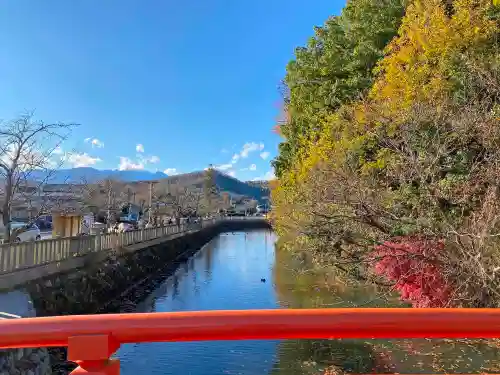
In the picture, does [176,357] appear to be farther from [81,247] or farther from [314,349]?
[81,247]

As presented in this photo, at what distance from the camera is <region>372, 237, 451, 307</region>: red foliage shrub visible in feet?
36.2

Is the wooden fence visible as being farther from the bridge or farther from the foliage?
the foliage

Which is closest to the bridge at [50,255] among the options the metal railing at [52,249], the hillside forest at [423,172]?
the metal railing at [52,249]

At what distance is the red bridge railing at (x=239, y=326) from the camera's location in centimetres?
184

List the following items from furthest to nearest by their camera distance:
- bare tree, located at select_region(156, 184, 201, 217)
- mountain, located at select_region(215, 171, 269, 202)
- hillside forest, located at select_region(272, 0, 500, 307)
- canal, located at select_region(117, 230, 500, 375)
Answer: mountain, located at select_region(215, 171, 269, 202)
bare tree, located at select_region(156, 184, 201, 217)
hillside forest, located at select_region(272, 0, 500, 307)
canal, located at select_region(117, 230, 500, 375)

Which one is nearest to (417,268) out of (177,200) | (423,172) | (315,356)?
(423,172)

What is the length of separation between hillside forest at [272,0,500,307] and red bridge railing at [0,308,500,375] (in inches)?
305

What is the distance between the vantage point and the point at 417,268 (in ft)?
37.9

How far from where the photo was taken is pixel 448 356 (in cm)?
1010

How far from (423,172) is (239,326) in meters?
10.2

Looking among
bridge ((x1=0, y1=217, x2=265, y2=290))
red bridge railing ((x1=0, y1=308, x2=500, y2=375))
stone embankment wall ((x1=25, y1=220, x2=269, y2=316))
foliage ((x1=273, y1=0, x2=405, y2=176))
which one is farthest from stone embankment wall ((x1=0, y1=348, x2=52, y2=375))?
foliage ((x1=273, y1=0, x2=405, y2=176))

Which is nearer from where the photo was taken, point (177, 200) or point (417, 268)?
point (417, 268)

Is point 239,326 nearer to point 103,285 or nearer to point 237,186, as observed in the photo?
point 103,285

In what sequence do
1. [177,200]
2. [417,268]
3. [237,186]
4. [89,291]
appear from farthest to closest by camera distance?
1. [237,186]
2. [177,200]
3. [89,291]
4. [417,268]
